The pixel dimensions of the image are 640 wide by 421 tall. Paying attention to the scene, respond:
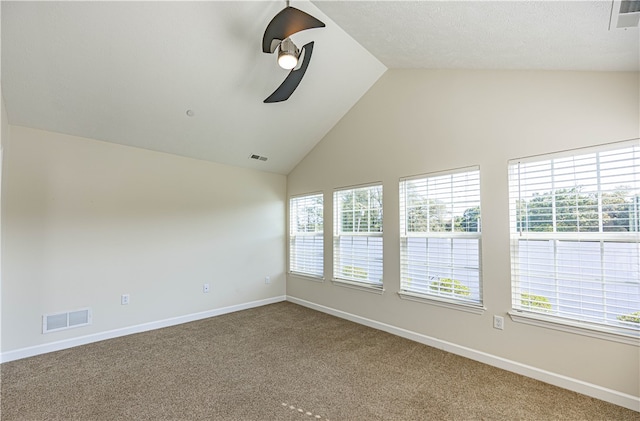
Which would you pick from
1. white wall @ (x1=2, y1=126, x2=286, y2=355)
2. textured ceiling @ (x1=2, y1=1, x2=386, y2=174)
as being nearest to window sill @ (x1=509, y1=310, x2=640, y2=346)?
textured ceiling @ (x1=2, y1=1, x2=386, y2=174)

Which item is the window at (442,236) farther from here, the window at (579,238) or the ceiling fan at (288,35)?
the ceiling fan at (288,35)

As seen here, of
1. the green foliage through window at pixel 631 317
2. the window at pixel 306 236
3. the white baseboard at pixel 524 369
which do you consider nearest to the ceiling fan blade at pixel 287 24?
the window at pixel 306 236

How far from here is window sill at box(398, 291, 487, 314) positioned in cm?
299

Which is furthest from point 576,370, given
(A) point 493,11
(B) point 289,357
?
(A) point 493,11

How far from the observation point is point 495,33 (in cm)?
221

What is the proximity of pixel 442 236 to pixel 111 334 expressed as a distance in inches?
163

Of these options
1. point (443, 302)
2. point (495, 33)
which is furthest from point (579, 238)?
point (495, 33)

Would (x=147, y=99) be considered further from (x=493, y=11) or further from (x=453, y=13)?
(x=493, y=11)

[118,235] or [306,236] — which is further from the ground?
[118,235]

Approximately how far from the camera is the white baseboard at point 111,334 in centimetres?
307

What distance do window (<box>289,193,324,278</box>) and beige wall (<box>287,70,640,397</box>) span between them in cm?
69

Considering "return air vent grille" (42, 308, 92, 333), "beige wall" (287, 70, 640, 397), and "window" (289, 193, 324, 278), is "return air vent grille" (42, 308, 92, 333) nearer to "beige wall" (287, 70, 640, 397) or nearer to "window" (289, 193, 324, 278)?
"window" (289, 193, 324, 278)

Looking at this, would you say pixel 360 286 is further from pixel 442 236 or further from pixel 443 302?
pixel 442 236

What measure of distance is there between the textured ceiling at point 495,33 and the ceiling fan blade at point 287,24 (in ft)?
2.09
